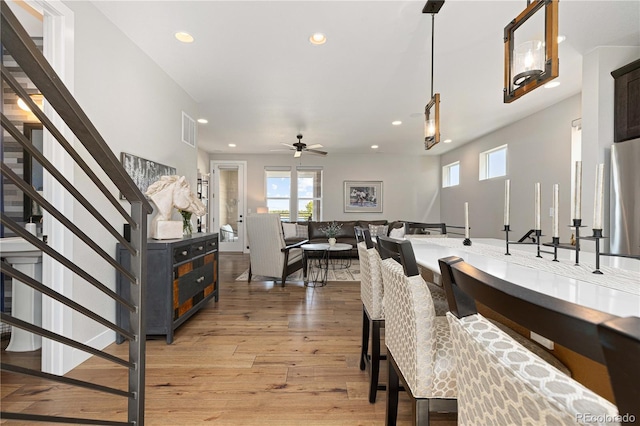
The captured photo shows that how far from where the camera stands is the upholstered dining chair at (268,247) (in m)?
4.18

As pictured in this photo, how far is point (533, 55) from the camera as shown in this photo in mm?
1374

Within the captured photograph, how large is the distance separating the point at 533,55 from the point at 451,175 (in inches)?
264

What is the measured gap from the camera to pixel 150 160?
2.94 meters

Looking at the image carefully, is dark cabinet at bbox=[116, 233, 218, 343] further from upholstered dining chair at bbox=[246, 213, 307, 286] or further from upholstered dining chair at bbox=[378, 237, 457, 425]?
upholstered dining chair at bbox=[378, 237, 457, 425]

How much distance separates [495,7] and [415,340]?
249 centimetres

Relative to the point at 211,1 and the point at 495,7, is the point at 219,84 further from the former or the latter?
the point at 495,7

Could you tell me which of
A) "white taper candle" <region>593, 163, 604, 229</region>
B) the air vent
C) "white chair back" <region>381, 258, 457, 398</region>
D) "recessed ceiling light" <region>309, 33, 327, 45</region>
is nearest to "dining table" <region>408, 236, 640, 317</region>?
"white taper candle" <region>593, 163, 604, 229</region>

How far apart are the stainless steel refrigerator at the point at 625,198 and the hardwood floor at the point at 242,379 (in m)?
2.35

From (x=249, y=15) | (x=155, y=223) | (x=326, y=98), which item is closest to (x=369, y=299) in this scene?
(x=155, y=223)

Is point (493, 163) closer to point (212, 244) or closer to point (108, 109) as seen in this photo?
point (212, 244)

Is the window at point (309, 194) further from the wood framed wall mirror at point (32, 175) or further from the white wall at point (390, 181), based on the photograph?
the wood framed wall mirror at point (32, 175)

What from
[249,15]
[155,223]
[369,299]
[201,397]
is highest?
[249,15]

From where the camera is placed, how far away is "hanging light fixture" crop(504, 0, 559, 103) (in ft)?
4.12

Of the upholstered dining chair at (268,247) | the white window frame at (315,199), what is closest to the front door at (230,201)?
the white window frame at (315,199)
